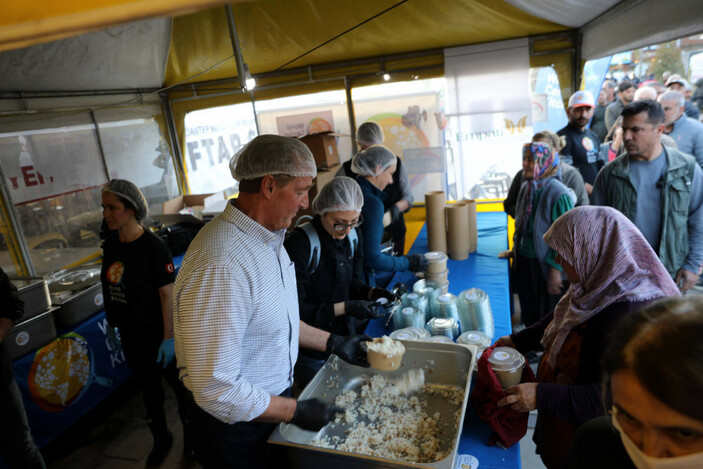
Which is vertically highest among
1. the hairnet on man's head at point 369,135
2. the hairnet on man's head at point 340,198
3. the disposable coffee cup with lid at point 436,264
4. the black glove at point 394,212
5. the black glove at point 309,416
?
the hairnet on man's head at point 369,135

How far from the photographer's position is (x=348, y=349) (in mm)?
1727

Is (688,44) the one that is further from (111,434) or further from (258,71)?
(111,434)

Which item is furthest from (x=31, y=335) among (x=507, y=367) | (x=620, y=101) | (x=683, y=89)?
(x=620, y=101)

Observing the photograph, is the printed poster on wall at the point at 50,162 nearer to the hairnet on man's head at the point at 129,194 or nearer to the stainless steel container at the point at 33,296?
the stainless steel container at the point at 33,296

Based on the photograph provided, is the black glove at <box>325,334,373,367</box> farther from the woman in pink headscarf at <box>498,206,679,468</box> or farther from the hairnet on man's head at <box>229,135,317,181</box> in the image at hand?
the hairnet on man's head at <box>229,135,317,181</box>

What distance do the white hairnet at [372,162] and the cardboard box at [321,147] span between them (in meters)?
1.48

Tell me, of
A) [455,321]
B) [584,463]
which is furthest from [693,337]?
[455,321]

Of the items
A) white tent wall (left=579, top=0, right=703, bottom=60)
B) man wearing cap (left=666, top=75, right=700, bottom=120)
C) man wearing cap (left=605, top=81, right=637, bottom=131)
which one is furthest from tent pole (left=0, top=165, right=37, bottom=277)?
man wearing cap (left=605, top=81, right=637, bottom=131)

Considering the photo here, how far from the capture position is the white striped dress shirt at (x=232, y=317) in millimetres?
1158

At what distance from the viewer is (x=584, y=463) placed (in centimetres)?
90

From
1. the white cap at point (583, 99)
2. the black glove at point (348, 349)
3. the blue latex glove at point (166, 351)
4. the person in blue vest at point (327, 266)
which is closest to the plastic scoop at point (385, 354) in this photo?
the black glove at point (348, 349)

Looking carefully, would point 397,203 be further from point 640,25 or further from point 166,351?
point 166,351

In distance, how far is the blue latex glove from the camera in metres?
2.37

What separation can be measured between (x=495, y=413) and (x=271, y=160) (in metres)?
1.17
